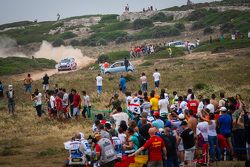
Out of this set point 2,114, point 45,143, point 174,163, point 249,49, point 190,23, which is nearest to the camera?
point 174,163

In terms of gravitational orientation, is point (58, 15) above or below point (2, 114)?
above

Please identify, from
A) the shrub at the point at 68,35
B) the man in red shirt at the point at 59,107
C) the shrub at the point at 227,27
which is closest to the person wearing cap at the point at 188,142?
the man in red shirt at the point at 59,107

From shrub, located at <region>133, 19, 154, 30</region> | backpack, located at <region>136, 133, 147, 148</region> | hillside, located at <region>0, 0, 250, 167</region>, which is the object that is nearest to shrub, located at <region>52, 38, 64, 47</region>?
hillside, located at <region>0, 0, 250, 167</region>

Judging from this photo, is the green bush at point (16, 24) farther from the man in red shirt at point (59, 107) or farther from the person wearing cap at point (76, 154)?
the person wearing cap at point (76, 154)

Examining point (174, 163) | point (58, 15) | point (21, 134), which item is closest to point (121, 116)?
point (174, 163)

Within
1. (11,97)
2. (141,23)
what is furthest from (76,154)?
(141,23)

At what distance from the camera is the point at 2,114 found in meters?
32.6

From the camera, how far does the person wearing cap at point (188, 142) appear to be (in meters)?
16.0

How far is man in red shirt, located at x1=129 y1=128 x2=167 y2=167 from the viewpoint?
46.5 ft

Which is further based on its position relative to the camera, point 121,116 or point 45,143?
point 45,143

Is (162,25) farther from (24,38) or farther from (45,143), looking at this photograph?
(45,143)

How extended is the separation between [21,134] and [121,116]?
894 cm

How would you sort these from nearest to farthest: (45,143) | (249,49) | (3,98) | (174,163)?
(174,163) → (45,143) → (3,98) → (249,49)

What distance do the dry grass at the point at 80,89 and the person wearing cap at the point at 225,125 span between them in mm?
983
